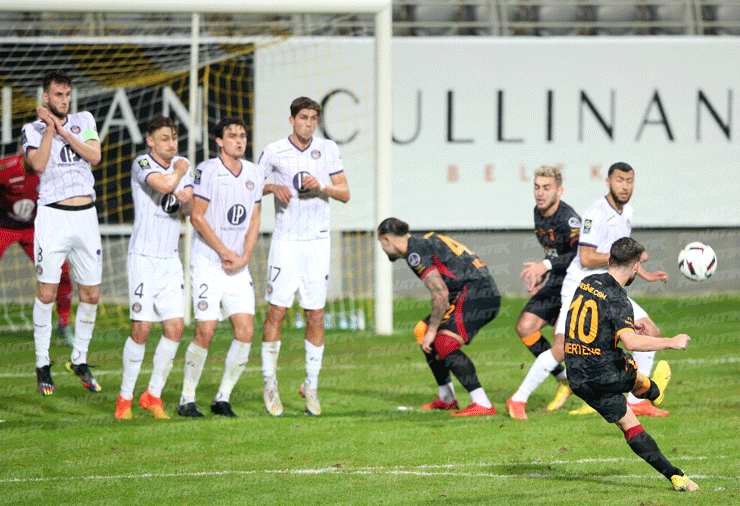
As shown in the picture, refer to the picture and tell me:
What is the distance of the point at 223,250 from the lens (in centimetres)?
689

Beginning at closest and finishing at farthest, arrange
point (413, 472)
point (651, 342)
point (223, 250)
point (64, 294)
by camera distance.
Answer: point (651, 342), point (413, 472), point (223, 250), point (64, 294)

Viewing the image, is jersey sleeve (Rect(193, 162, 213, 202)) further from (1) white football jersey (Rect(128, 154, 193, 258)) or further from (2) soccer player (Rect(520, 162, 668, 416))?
(2) soccer player (Rect(520, 162, 668, 416))

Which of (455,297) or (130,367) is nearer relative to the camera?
(130,367)

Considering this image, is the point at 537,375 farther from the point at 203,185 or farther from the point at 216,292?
Result: the point at 203,185

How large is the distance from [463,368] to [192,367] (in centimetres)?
202

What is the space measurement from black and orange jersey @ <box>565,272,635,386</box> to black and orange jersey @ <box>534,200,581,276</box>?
7.44 ft

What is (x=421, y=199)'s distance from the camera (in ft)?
50.0

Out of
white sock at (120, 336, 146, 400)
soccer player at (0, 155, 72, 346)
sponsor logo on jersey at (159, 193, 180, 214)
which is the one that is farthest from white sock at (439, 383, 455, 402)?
soccer player at (0, 155, 72, 346)

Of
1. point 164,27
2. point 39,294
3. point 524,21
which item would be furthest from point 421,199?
point 39,294

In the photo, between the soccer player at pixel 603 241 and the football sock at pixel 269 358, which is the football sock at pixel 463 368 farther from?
the football sock at pixel 269 358

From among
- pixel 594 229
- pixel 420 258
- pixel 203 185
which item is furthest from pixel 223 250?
pixel 594 229

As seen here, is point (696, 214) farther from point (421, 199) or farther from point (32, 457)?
point (32, 457)

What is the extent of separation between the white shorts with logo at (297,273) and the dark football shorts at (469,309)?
984 millimetres

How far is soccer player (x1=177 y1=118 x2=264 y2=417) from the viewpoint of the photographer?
22.7ft
